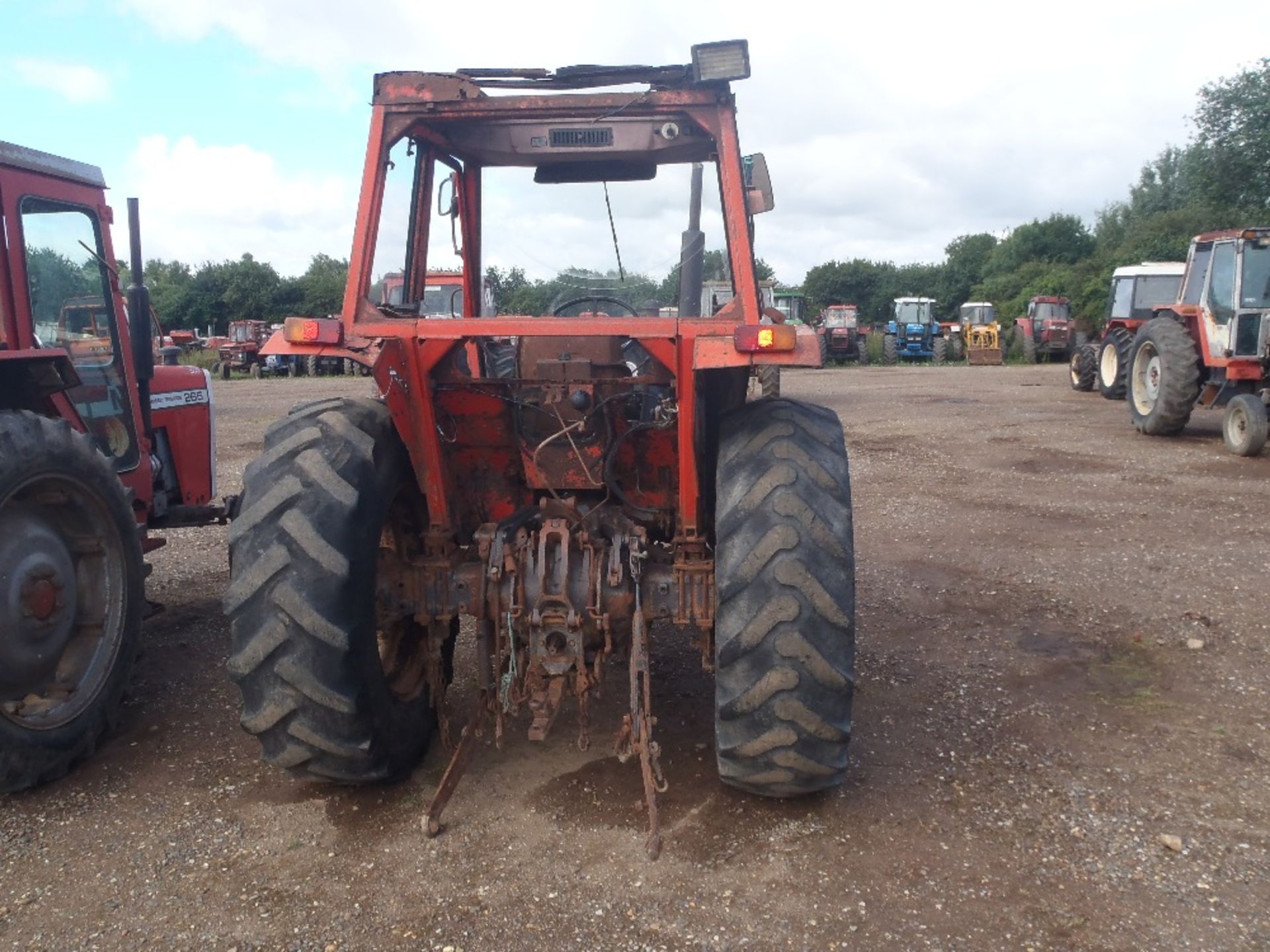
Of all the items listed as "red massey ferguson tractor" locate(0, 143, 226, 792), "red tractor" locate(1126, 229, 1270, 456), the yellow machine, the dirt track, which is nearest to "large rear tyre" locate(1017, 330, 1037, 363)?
the yellow machine

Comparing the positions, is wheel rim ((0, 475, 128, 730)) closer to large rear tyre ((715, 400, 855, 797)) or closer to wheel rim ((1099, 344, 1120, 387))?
large rear tyre ((715, 400, 855, 797))

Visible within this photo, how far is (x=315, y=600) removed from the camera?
123 inches

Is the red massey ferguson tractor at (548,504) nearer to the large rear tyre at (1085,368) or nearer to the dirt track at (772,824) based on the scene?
the dirt track at (772,824)

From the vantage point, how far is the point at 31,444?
3602 mm

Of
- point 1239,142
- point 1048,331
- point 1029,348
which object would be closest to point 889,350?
point 1029,348

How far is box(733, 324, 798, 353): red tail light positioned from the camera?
119 inches

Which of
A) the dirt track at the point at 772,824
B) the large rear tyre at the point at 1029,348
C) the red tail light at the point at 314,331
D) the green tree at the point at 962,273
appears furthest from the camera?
the green tree at the point at 962,273

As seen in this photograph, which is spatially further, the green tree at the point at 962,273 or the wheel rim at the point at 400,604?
the green tree at the point at 962,273

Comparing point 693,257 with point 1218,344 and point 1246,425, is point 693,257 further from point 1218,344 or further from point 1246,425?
point 1218,344

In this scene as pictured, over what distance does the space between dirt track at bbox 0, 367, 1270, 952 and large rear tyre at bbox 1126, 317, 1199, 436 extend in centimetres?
704

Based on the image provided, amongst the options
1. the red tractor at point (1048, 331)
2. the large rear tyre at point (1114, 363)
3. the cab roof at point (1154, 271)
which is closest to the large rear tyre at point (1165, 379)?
the large rear tyre at point (1114, 363)

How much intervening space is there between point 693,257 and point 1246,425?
29.7 ft

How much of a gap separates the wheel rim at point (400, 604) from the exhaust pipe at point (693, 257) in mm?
1378

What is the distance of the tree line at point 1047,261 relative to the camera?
2398 centimetres
